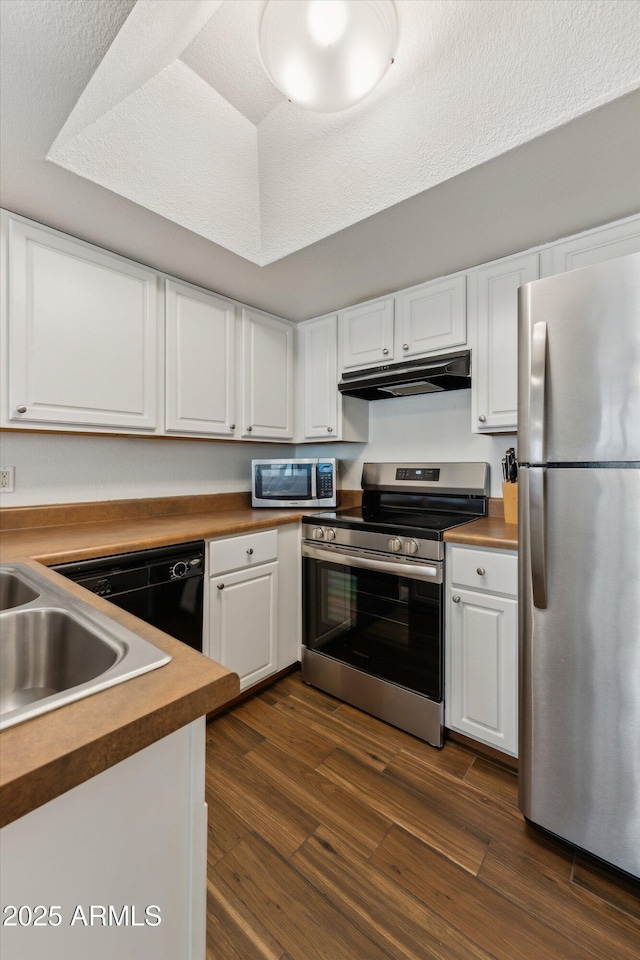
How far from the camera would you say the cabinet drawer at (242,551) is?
191 centimetres

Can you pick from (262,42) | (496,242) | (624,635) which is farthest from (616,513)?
(262,42)

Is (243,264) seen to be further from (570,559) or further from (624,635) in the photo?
(624,635)

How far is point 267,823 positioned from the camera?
1403mm

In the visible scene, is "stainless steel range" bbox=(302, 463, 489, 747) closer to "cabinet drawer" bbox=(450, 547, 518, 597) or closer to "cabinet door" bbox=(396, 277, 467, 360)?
"cabinet drawer" bbox=(450, 547, 518, 597)

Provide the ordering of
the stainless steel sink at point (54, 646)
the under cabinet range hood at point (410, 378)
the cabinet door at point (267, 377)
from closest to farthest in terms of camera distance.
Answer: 1. the stainless steel sink at point (54, 646)
2. the under cabinet range hood at point (410, 378)
3. the cabinet door at point (267, 377)

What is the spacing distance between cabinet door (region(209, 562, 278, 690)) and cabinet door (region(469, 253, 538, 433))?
1288 millimetres

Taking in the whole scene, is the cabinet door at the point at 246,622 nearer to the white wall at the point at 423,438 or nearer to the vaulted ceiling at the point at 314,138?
the white wall at the point at 423,438

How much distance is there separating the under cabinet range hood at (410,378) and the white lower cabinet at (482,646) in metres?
0.85

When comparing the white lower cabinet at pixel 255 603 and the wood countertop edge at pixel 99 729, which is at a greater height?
the wood countertop edge at pixel 99 729

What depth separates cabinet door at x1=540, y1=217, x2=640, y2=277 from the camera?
5.44 ft

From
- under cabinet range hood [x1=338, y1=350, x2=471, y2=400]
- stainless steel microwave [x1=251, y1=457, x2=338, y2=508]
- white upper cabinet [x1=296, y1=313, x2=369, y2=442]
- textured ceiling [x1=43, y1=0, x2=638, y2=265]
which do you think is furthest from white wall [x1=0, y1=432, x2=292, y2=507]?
textured ceiling [x1=43, y1=0, x2=638, y2=265]

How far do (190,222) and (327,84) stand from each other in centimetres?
73

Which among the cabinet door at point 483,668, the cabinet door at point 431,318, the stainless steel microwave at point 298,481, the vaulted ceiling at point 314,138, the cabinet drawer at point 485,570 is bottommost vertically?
the cabinet door at point 483,668

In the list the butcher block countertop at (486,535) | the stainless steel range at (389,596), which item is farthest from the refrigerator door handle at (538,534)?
the stainless steel range at (389,596)
